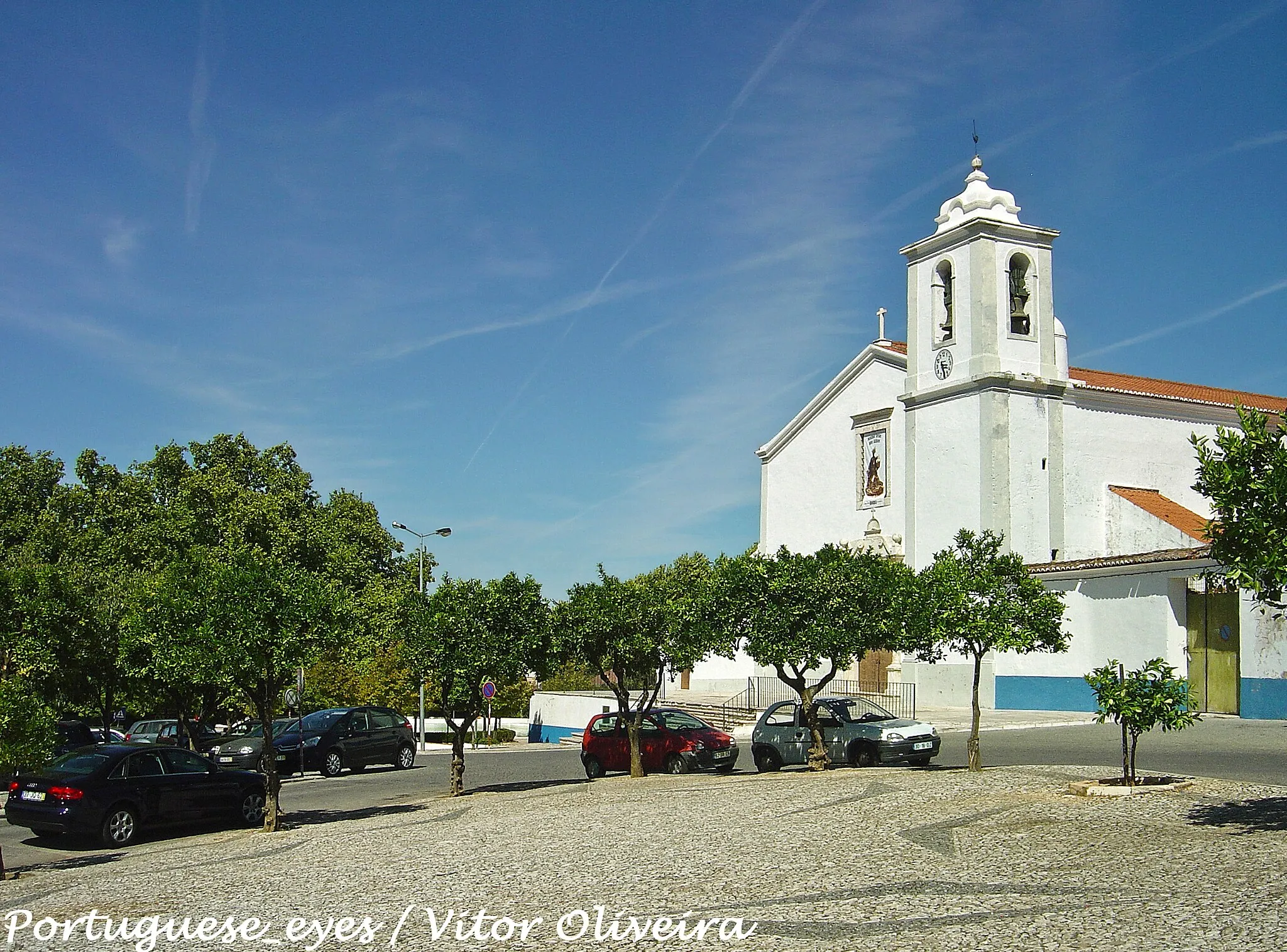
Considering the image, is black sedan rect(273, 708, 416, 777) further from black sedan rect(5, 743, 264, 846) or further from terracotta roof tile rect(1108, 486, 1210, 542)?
terracotta roof tile rect(1108, 486, 1210, 542)

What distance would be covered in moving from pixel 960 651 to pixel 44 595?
784 inches

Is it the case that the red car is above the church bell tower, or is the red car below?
below

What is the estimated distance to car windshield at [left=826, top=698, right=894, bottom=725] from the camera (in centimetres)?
2202

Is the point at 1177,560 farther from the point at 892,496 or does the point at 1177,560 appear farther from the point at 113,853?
the point at 113,853

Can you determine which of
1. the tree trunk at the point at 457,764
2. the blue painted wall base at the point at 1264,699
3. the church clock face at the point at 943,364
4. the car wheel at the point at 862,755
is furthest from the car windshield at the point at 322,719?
the church clock face at the point at 943,364

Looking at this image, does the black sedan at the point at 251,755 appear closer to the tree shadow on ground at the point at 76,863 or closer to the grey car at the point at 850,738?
the grey car at the point at 850,738

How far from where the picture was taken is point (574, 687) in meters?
60.6

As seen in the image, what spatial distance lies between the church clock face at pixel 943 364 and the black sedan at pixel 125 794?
29.2 metres

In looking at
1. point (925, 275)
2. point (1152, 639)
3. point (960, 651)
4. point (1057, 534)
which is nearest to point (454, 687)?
point (960, 651)

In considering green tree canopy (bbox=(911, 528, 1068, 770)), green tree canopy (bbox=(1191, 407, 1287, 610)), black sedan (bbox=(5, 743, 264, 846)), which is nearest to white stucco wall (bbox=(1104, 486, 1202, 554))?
green tree canopy (bbox=(911, 528, 1068, 770))

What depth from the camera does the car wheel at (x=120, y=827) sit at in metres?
16.4

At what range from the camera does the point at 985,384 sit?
39406mm

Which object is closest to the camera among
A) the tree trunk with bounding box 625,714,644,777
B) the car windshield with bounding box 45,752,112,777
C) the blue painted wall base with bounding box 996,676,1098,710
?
the car windshield with bounding box 45,752,112,777

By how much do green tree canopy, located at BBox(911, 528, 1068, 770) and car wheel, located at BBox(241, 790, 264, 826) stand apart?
10.8 metres
